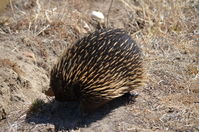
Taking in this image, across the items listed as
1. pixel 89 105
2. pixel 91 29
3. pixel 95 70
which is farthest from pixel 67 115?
pixel 91 29

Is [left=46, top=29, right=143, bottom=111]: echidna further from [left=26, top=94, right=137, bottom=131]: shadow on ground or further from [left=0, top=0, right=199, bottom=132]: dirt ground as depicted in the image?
[left=0, top=0, right=199, bottom=132]: dirt ground

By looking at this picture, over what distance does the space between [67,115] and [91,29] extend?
317 centimetres

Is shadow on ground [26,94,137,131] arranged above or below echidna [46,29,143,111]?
below

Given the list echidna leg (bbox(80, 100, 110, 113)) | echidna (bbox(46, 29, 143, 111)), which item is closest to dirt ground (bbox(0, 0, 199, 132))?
echidna leg (bbox(80, 100, 110, 113))

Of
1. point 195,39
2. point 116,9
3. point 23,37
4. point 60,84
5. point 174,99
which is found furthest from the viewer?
point 116,9

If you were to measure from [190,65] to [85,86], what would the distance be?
8.85ft

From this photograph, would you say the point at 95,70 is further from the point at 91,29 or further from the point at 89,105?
the point at 91,29

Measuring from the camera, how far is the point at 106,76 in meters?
5.45

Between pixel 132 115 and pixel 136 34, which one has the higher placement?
pixel 136 34

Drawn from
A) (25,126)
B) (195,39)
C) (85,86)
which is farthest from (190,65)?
(25,126)

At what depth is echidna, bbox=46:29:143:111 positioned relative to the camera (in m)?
5.30

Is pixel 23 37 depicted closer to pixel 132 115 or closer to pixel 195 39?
pixel 132 115

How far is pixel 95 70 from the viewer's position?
17.6ft

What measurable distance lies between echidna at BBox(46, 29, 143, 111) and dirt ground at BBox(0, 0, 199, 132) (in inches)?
13.3
